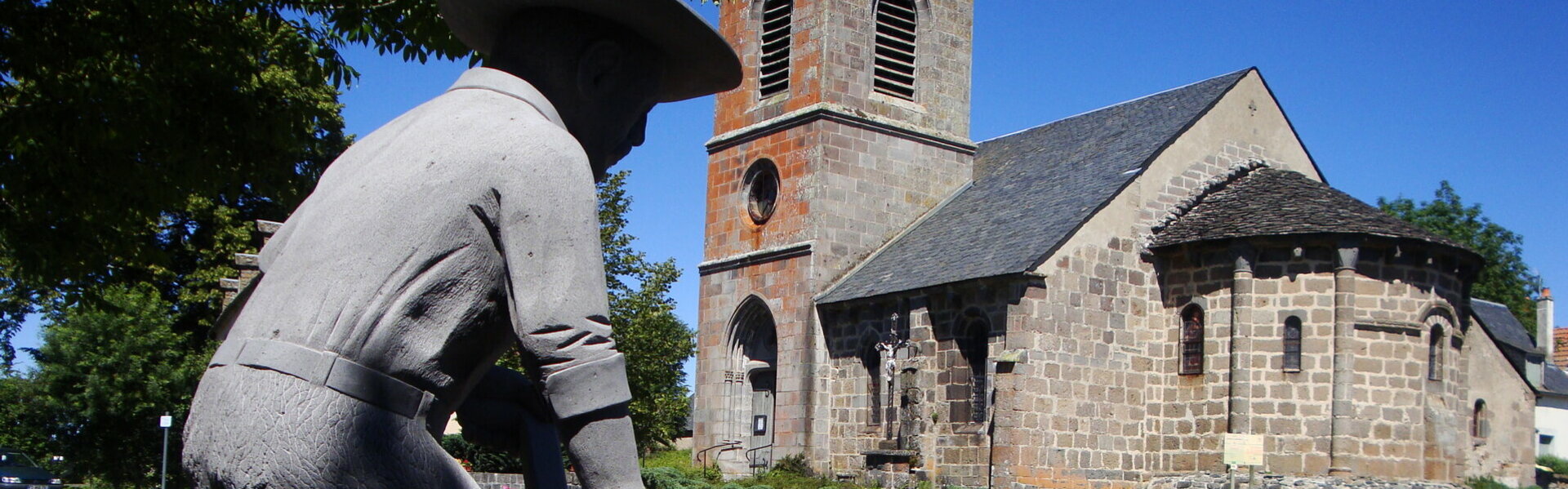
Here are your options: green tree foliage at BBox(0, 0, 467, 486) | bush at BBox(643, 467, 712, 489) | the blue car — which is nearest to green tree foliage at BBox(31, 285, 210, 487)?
the blue car

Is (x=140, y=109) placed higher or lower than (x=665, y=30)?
higher

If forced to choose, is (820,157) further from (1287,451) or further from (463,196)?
(463,196)

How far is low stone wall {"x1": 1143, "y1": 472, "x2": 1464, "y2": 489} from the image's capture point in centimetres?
2272

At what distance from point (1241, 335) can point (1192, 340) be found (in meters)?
1.37

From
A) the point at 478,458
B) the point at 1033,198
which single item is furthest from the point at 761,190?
the point at 478,458

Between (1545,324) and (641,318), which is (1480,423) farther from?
(1545,324)

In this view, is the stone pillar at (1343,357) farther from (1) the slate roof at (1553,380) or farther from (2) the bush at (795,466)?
(1) the slate roof at (1553,380)

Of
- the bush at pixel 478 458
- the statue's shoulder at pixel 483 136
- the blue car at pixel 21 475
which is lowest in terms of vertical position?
the blue car at pixel 21 475

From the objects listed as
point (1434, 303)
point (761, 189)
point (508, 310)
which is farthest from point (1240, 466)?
point (508, 310)

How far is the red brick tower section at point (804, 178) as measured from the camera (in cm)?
2900

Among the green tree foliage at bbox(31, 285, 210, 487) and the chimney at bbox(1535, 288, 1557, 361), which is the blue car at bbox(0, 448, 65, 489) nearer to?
the green tree foliage at bbox(31, 285, 210, 487)

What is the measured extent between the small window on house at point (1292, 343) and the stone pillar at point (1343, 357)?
23.2 inches

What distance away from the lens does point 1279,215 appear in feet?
79.6

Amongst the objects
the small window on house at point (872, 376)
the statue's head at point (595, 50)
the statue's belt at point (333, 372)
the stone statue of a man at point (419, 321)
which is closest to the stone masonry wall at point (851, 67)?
the small window on house at point (872, 376)
